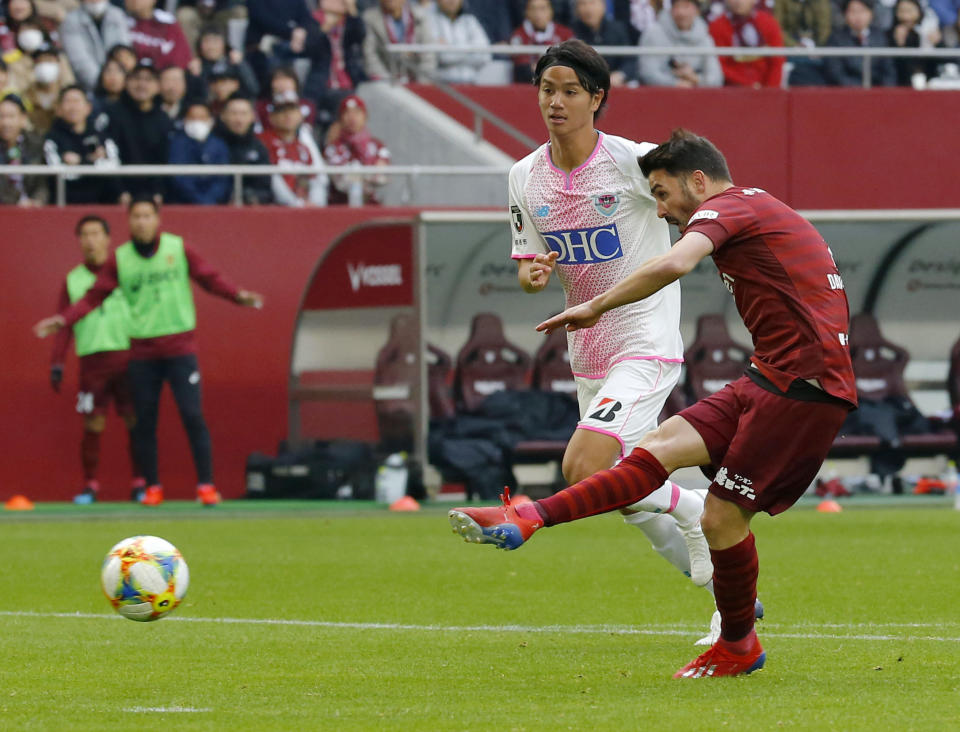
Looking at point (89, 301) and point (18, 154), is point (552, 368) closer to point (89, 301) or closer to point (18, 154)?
point (89, 301)

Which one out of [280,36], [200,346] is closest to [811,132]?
[280,36]

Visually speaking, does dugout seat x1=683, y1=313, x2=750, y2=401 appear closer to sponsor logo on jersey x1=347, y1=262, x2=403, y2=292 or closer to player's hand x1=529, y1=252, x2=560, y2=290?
sponsor logo on jersey x1=347, y1=262, x2=403, y2=292

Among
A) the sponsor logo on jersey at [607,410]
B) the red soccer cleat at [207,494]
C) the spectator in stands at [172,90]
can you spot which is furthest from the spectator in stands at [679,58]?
the sponsor logo on jersey at [607,410]

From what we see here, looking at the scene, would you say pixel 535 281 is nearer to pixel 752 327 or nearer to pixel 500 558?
pixel 752 327

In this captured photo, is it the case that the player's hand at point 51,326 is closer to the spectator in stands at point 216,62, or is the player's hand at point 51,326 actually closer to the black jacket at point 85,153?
the black jacket at point 85,153

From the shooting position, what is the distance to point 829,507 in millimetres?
16672

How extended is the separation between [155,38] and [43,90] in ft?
4.97

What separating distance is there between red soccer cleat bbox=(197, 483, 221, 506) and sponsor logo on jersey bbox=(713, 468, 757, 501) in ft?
35.4

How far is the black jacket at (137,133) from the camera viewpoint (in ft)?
60.2

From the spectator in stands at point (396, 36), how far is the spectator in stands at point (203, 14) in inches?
57.0

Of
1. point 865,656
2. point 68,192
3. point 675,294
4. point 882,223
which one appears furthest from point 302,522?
point 865,656

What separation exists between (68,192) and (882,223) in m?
8.12

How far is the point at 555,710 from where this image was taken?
19.0 feet

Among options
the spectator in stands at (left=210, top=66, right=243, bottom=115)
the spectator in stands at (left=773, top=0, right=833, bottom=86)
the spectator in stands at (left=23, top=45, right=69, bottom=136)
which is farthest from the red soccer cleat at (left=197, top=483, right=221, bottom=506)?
the spectator in stands at (left=773, top=0, right=833, bottom=86)
